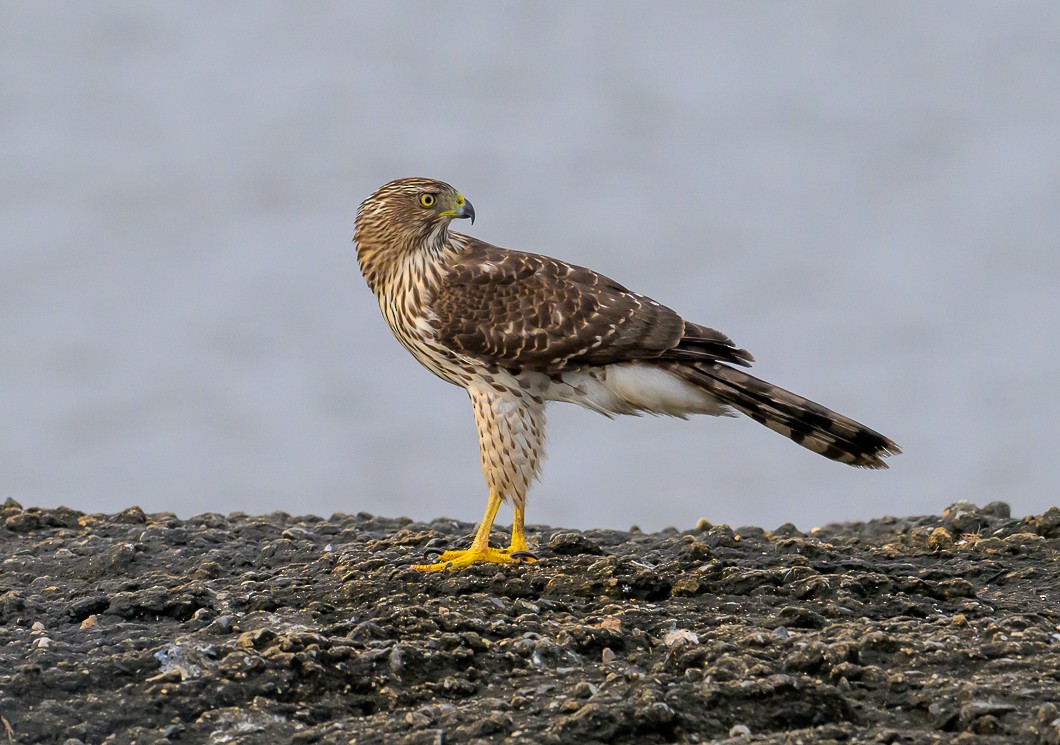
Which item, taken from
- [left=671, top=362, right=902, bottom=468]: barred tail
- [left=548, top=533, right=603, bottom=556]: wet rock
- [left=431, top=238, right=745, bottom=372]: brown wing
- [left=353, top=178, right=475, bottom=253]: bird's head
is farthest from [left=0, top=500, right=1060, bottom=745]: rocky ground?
[left=353, top=178, right=475, bottom=253]: bird's head

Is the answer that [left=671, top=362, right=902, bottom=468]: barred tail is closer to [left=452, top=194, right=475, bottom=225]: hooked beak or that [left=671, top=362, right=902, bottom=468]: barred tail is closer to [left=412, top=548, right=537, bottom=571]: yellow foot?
[left=412, top=548, right=537, bottom=571]: yellow foot

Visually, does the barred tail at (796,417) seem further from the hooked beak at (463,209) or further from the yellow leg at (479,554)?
the hooked beak at (463,209)

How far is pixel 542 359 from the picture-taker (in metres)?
8.16

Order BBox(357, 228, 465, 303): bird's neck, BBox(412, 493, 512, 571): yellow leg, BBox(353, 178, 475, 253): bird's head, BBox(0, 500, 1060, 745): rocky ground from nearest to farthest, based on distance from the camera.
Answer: BBox(0, 500, 1060, 745): rocky ground < BBox(412, 493, 512, 571): yellow leg < BBox(357, 228, 465, 303): bird's neck < BBox(353, 178, 475, 253): bird's head

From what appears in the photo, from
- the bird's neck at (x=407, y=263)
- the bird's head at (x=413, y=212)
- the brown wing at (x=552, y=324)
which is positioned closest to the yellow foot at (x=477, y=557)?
the brown wing at (x=552, y=324)

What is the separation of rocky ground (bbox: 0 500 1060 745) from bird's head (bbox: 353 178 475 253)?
1.80 meters

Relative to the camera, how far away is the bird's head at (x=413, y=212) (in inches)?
339

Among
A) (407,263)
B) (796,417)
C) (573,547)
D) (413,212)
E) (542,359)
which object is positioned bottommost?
(573,547)

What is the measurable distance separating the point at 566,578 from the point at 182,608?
1.91m

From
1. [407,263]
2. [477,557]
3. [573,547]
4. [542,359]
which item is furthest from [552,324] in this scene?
[477,557]

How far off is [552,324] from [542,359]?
0.21 metres

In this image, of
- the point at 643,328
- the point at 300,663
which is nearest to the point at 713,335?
the point at 643,328

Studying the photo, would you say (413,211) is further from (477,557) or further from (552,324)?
(477,557)

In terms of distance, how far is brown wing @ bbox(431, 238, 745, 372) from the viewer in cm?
816
